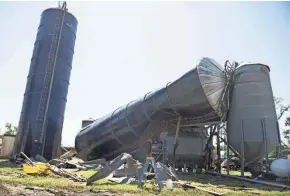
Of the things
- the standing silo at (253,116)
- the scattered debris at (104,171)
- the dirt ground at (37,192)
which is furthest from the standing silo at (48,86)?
the dirt ground at (37,192)

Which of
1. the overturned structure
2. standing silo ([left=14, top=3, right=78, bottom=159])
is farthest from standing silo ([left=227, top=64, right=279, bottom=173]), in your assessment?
standing silo ([left=14, top=3, right=78, bottom=159])

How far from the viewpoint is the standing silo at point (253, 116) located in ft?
52.1

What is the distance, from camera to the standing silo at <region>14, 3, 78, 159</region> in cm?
2205

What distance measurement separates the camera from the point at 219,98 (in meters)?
16.4

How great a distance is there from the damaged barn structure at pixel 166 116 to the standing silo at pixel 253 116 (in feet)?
0.18

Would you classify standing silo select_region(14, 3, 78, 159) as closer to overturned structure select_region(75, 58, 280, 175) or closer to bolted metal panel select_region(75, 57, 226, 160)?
bolted metal panel select_region(75, 57, 226, 160)

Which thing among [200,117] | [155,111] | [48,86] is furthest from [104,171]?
[48,86]

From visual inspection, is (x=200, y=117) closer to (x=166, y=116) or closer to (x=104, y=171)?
(x=166, y=116)

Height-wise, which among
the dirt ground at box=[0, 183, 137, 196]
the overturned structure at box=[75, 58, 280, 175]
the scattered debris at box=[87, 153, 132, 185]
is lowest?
the dirt ground at box=[0, 183, 137, 196]

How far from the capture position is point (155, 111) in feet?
57.5

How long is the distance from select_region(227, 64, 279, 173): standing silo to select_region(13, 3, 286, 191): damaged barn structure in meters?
0.06

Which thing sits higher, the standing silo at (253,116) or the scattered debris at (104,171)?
the standing silo at (253,116)

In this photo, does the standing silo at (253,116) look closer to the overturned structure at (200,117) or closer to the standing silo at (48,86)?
the overturned structure at (200,117)

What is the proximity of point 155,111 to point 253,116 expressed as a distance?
619 centimetres
